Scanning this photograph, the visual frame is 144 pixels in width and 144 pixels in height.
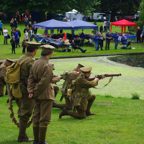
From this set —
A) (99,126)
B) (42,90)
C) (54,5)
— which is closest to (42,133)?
(42,90)

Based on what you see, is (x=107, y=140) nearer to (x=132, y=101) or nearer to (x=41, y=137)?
(x=41, y=137)

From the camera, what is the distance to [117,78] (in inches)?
640

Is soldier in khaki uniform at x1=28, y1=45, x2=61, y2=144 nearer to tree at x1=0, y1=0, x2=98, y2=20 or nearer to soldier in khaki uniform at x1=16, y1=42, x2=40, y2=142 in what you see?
soldier in khaki uniform at x1=16, y1=42, x2=40, y2=142

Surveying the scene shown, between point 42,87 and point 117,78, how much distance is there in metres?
11.3

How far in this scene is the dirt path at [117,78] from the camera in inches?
526

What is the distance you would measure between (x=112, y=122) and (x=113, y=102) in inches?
121

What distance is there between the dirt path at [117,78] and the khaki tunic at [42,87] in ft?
24.5

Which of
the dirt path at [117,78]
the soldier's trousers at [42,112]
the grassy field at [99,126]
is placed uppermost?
the soldier's trousers at [42,112]

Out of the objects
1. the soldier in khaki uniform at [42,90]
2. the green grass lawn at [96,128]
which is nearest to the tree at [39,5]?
the green grass lawn at [96,128]

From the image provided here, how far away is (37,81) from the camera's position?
5547 mm

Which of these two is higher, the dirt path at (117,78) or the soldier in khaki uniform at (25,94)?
the soldier in khaki uniform at (25,94)

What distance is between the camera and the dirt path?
43.8ft

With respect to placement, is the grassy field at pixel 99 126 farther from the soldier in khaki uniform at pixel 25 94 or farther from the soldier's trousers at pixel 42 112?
the soldier's trousers at pixel 42 112

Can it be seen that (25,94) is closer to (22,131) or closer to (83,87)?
(22,131)
